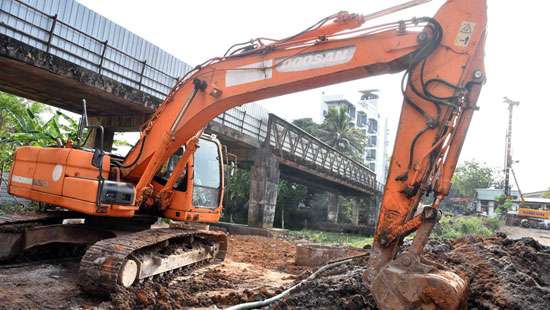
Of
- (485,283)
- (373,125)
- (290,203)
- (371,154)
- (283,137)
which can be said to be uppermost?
(373,125)

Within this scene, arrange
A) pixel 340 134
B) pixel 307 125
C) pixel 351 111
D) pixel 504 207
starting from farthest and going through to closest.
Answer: pixel 351 111, pixel 307 125, pixel 340 134, pixel 504 207

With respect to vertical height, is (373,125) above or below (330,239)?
above

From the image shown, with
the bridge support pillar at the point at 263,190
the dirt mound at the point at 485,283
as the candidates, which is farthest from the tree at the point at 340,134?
the dirt mound at the point at 485,283

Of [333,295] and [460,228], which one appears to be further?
[460,228]

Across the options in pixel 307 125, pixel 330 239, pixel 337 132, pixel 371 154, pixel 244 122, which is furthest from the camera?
pixel 371 154

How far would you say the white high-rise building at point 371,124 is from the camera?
253ft

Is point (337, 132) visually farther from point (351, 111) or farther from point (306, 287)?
point (306, 287)

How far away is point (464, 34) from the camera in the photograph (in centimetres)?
443

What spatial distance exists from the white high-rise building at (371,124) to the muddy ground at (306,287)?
227ft

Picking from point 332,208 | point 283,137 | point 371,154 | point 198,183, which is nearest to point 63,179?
point 198,183

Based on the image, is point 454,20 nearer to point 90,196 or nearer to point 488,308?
point 488,308

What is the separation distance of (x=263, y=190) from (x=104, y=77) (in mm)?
9782

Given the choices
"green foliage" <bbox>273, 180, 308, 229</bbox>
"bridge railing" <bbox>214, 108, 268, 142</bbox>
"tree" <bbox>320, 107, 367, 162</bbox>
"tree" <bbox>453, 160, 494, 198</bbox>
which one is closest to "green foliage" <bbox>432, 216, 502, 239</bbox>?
"bridge railing" <bbox>214, 108, 268, 142</bbox>

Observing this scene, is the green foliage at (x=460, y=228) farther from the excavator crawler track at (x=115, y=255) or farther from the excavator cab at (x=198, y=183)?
the excavator crawler track at (x=115, y=255)
